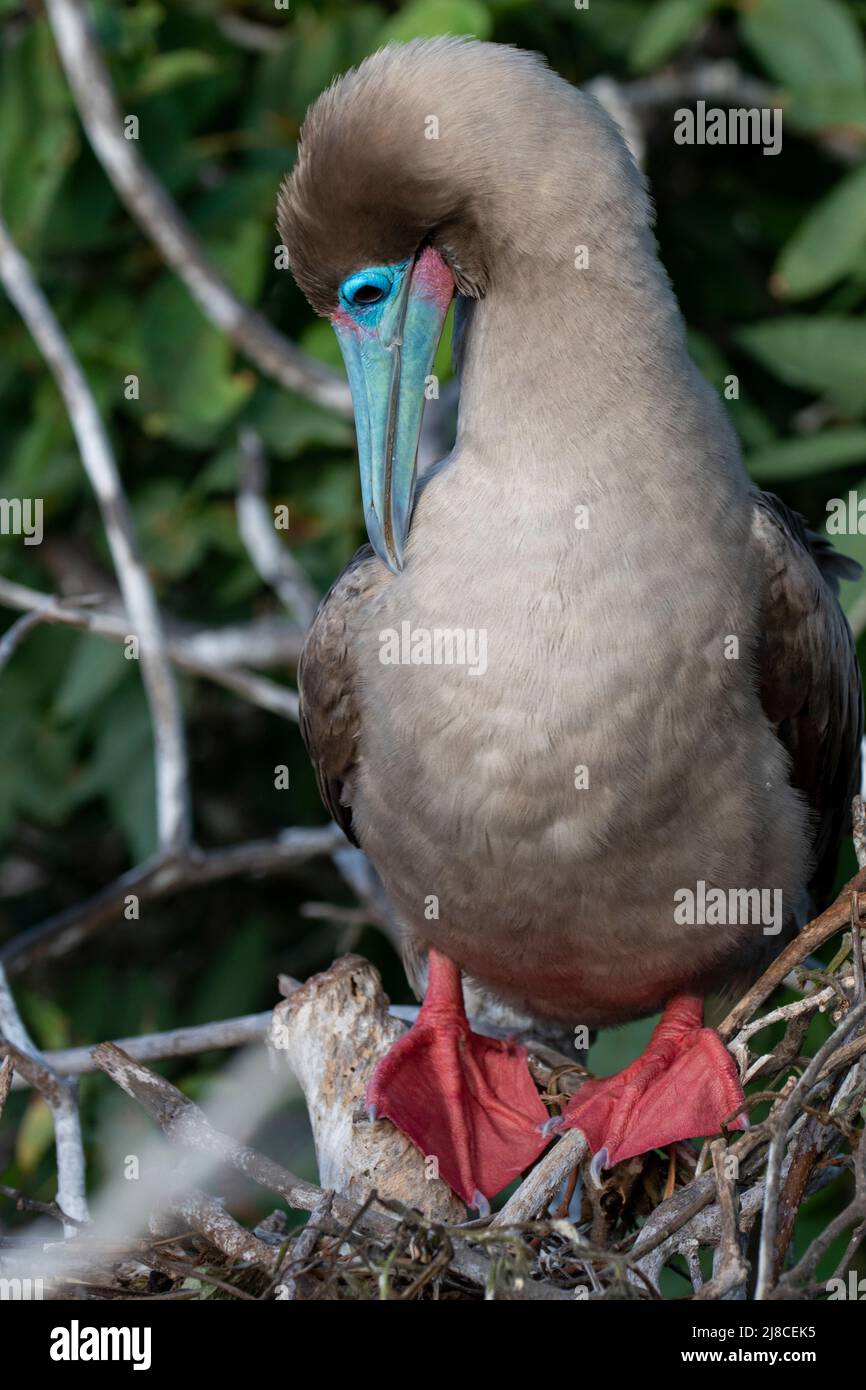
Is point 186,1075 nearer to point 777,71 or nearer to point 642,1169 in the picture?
point 642,1169

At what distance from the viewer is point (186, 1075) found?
641cm

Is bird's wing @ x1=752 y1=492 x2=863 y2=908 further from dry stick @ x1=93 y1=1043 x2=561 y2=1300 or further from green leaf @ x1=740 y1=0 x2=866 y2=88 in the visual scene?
green leaf @ x1=740 y1=0 x2=866 y2=88

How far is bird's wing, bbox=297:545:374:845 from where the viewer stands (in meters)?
4.28

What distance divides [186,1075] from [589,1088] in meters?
2.66

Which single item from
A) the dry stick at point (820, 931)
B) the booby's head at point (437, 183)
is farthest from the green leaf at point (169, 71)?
the dry stick at point (820, 931)

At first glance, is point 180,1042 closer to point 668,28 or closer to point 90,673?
point 90,673

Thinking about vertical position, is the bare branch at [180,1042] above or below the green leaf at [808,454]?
below

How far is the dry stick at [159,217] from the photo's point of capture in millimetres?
5617

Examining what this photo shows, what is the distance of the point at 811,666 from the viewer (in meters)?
4.13

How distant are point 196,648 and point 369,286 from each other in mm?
2375

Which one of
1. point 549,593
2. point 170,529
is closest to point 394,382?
point 549,593

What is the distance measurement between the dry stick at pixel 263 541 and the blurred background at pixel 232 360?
0.25ft

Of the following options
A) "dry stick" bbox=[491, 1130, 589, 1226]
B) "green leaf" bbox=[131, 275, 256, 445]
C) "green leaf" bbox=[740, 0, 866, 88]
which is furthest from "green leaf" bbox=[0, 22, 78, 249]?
"dry stick" bbox=[491, 1130, 589, 1226]

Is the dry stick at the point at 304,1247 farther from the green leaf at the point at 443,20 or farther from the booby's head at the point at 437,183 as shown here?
the green leaf at the point at 443,20
